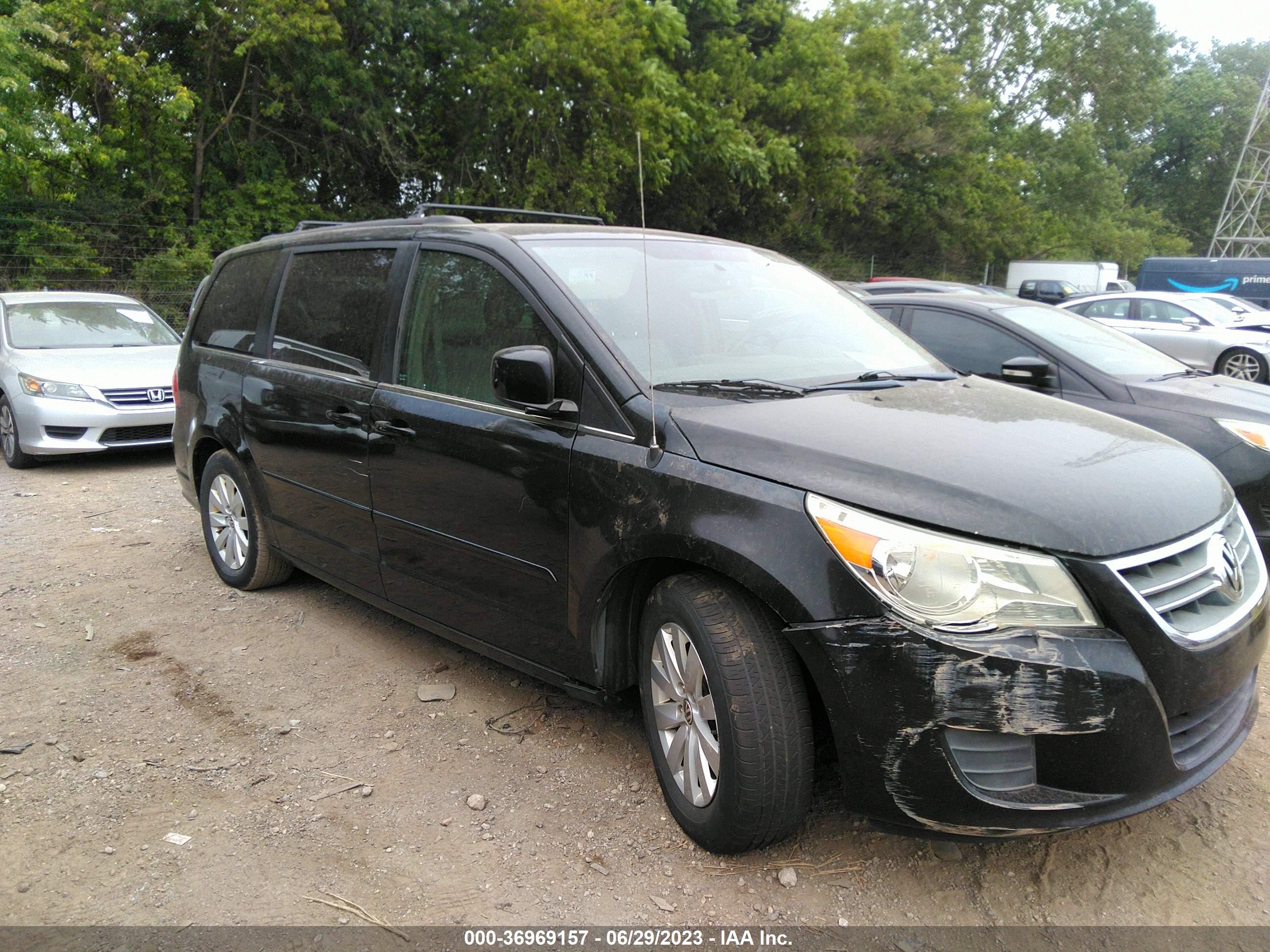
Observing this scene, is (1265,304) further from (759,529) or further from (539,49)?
(759,529)

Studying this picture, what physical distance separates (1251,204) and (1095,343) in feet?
174

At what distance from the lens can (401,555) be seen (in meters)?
3.61

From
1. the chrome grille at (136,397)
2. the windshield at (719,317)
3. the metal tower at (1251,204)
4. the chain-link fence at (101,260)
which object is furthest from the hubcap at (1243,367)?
the metal tower at (1251,204)

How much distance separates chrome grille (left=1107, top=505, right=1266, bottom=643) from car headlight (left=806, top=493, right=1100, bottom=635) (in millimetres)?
159

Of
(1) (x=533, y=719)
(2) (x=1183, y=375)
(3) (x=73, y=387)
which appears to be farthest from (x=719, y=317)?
(3) (x=73, y=387)

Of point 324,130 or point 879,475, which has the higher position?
point 324,130

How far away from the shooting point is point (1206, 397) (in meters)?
5.14

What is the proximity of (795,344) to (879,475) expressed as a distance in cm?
114

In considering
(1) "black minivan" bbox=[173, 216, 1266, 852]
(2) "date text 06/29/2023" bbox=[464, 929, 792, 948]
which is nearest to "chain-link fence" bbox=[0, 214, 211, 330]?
(1) "black minivan" bbox=[173, 216, 1266, 852]

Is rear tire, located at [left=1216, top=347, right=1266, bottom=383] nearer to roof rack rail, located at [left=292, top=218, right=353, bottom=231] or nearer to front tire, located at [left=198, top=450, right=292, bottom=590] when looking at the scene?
roof rack rail, located at [left=292, top=218, right=353, bottom=231]

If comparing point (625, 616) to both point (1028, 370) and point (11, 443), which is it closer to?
point (1028, 370)

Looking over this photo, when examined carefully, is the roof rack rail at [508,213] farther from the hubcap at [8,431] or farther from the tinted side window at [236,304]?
the hubcap at [8,431]

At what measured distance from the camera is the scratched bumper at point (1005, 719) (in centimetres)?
216

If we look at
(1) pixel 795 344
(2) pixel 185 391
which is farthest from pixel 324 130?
(1) pixel 795 344
